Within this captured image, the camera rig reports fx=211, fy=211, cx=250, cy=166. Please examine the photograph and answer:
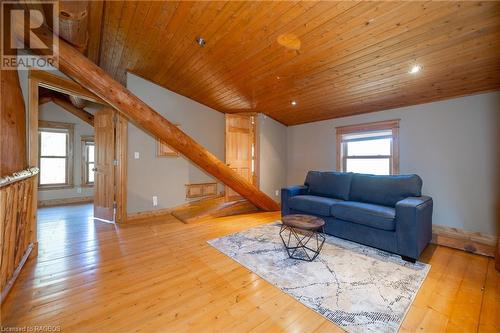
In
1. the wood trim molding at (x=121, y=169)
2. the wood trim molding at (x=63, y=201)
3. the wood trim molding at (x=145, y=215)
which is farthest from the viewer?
the wood trim molding at (x=63, y=201)

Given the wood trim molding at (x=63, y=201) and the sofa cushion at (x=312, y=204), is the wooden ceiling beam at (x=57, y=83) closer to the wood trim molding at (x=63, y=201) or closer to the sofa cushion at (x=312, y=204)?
the wood trim molding at (x=63, y=201)

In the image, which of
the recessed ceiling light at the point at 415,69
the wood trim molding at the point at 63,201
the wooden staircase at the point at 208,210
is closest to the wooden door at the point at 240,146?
the wooden staircase at the point at 208,210

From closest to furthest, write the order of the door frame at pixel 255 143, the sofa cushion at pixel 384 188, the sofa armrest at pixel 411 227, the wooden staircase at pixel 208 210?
the sofa armrest at pixel 411 227 → the sofa cushion at pixel 384 188 → the wooden staircase at pixel 208 210 → the door frame at pixel 255 143

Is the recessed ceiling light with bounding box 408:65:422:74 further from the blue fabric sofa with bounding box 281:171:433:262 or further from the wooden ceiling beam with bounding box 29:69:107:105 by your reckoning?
the wooden ceiling beam with bounding box 29:69:107:105

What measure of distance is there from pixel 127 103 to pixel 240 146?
269 centimetres

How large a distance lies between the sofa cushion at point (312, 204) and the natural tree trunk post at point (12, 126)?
327 cm

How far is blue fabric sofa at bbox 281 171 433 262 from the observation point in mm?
2308

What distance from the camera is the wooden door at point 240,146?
4.91 meters

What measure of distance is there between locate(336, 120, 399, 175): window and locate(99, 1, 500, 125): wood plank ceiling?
388 mm

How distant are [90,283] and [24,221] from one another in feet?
3.51

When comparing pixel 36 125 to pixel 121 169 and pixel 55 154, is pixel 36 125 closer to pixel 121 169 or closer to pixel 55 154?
pixel 121 169

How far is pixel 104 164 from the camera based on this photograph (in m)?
3.81

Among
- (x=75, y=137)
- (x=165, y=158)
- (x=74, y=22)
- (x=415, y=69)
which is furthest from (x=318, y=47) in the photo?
(x=75, y=137)

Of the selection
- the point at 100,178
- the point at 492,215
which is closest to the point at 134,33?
the point at 100,178
